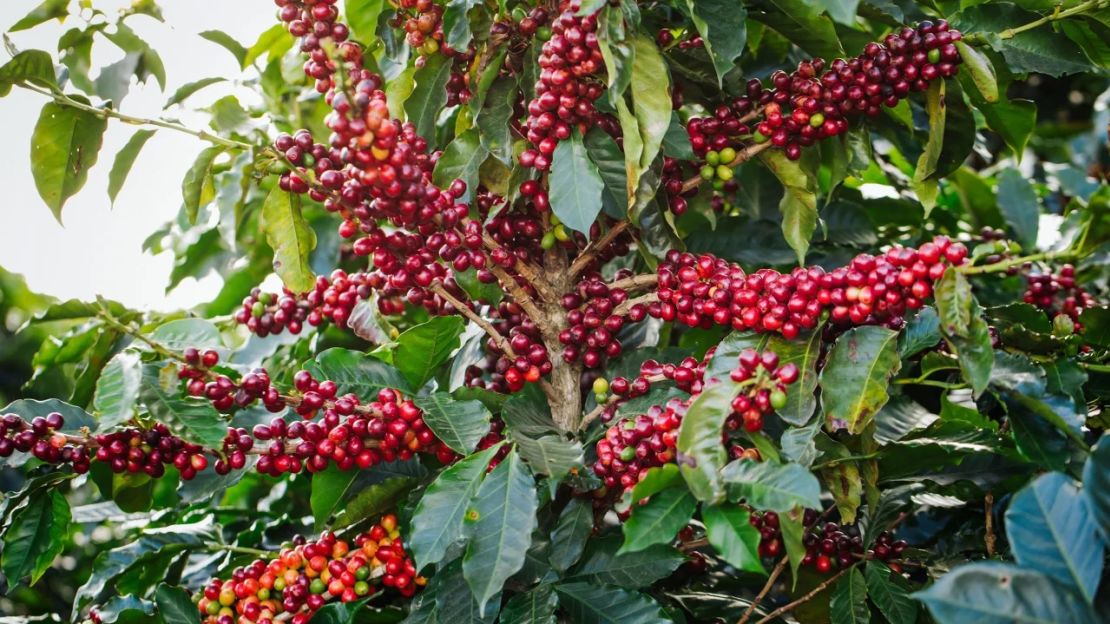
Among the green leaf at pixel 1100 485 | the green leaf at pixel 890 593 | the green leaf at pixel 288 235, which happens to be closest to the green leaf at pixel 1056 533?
the green leaf at pixel 1100 485

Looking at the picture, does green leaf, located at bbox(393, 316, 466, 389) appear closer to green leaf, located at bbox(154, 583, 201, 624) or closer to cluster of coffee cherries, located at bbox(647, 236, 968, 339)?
cluster of coffee cherries, located at bbox(647, 236, 968, 339)

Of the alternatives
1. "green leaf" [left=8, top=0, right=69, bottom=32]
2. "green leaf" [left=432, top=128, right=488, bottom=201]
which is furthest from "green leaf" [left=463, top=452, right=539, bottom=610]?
"green leaf" [left=8, top=0, right=69, bottom=32]

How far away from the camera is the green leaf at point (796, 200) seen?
1.38 meters

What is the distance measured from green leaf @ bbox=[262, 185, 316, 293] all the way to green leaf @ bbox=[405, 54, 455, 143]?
22cm

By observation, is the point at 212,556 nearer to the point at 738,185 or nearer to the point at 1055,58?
the point at 738,185

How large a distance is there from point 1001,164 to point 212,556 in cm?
241

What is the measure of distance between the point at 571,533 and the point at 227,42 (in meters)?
1.44

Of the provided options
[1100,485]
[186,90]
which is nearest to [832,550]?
[1100,485]

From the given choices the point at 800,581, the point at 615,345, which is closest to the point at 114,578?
the point at 615,345

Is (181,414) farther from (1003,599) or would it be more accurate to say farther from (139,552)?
(1003,599)

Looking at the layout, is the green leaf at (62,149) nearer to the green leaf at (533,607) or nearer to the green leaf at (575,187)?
the green leaf at (575,187)

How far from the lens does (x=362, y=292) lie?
141 cm

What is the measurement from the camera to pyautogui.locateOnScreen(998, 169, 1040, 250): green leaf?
76.4 inches

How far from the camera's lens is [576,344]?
1.36 m
